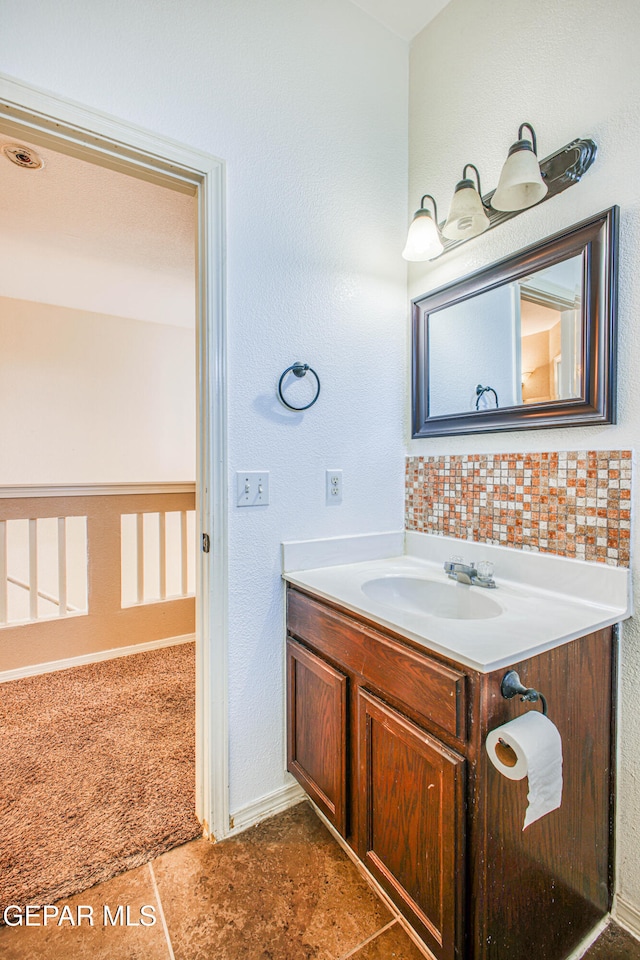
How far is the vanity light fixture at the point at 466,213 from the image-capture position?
4.34 ft

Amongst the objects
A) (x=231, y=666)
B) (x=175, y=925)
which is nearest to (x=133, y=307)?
(x=231, y=666)

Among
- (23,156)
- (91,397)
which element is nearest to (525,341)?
(23,156)

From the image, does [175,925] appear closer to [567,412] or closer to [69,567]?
[567,412]

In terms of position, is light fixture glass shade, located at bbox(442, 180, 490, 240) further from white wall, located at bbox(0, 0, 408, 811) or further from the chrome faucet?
the chrome faucet

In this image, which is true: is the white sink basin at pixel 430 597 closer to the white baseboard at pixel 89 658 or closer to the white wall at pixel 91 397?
the white baseboard at pixel 89 658

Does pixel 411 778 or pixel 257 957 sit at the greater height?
pixel 411 778

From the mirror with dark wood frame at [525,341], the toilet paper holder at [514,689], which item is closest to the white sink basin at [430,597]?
the toilet paper holder at [514,689]

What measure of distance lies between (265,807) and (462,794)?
92cm

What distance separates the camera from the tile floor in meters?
1.05

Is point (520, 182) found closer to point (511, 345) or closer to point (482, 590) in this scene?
point (511, 345)

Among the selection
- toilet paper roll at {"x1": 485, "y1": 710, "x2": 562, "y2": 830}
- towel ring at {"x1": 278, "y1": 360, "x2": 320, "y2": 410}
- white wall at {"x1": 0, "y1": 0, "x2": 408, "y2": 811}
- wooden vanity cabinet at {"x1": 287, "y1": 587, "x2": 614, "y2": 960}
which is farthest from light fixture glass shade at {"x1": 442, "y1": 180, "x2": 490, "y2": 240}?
toilet paper roll at {"x1": 485, "y1": 710, "x2": 562, "y2": 830}

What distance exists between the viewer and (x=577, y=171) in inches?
45.7

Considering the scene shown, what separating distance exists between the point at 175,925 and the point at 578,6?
2652 millimetres

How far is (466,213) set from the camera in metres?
1.33
